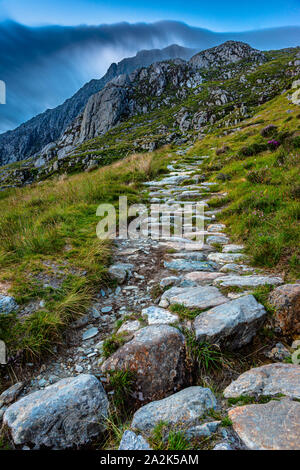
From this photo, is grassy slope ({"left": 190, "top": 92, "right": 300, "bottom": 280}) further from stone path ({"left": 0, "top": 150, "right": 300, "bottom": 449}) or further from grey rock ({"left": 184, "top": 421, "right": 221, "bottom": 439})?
grey rock ({"left": 184, "top": 421, "right": 221, "bottom": 439})

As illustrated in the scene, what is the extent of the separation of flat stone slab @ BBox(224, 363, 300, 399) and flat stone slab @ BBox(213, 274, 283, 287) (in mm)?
1137

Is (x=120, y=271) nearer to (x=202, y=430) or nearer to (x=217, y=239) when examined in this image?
(x=217, y=239)

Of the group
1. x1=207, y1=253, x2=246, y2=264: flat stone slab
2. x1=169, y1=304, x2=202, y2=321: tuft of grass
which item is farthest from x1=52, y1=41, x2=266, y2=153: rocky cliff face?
x1=169, y1=304, x2=202, y2=321: tuft of grass

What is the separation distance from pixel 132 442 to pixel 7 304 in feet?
6.90

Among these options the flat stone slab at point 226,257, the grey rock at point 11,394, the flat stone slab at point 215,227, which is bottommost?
the grey rock at point 11,394

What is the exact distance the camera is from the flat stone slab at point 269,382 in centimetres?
166

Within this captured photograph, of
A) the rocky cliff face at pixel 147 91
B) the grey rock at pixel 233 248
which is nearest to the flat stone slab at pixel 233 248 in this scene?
the grey rock at pixel 233 248

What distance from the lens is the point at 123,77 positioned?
532 feet

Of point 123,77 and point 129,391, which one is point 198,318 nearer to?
point 129,391

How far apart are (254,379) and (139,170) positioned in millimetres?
11774

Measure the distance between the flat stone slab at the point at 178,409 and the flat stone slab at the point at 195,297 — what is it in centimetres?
102

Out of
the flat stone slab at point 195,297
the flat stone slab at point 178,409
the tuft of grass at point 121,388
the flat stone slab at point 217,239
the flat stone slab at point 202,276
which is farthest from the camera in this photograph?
the flat stone slab at point 217,239

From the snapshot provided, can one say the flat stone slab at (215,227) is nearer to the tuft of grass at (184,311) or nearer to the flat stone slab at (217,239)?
the flat stone slab at (217,239)
